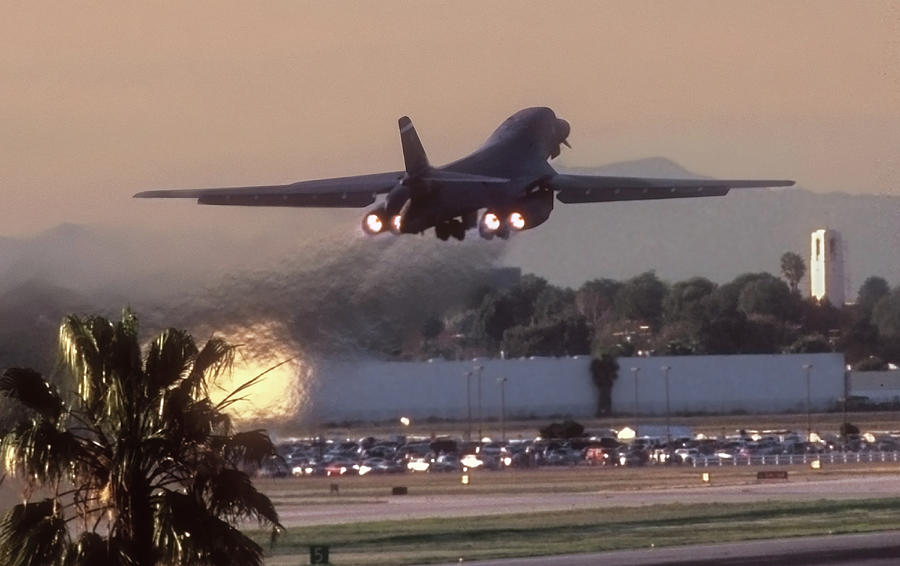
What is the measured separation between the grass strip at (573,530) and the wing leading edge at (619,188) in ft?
55.9

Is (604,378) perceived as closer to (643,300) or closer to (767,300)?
(643,300)

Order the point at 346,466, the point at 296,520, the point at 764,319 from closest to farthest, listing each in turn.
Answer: the point at 296,520 → the point at 346,466 → the point at 764,319

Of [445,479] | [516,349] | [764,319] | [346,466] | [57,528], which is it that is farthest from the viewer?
[764,319]

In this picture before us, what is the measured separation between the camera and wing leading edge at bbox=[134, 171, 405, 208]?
5016 centimetres

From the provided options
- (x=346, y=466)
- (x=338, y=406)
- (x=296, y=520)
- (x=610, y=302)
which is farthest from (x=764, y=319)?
(x=338, y=406)

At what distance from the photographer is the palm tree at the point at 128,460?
36.5 metres

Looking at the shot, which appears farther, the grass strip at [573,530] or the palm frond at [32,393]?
the grass strip at [573,530]

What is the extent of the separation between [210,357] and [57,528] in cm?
490

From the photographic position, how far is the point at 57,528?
36750 mm

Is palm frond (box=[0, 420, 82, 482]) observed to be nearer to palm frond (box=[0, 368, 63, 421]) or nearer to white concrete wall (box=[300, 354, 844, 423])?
palm frond (box=[0, 368, 63, 421])

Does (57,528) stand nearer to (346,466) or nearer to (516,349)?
(346,466)

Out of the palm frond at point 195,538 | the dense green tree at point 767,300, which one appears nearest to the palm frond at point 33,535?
the palm frond at point 195,538

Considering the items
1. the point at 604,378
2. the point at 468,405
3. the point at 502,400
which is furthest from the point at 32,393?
the point at 604,378

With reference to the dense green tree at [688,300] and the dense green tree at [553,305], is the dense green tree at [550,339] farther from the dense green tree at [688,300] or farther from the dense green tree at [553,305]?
the dense green tree at [688,300]
